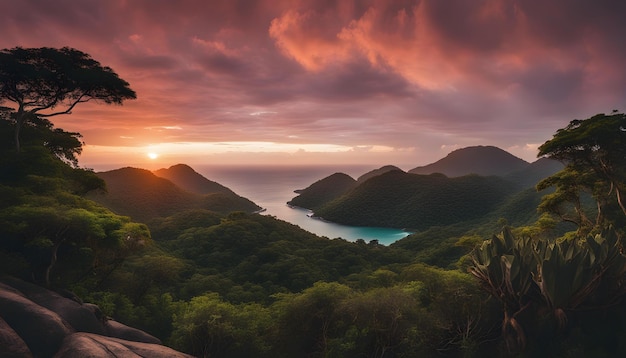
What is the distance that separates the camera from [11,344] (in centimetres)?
1051

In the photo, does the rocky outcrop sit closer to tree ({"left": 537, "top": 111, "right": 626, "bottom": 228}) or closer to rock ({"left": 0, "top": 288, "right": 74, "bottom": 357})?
rock ({"left": 0, "top": 288, "right": 74, "bottom": 357})

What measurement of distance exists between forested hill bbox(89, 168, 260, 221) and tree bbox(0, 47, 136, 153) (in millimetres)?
97999

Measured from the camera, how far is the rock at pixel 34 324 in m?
11.6

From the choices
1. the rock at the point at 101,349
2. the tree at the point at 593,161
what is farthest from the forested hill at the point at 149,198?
the tree at the point at 593,161

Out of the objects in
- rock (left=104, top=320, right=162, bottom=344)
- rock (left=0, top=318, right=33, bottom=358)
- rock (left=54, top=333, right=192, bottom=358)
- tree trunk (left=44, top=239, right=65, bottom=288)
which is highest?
tree trunk (left=44, top=239, right=65, bottom=288)

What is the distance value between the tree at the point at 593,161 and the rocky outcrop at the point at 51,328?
106ft

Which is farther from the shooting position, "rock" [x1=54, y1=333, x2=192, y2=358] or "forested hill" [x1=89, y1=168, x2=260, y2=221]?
"forested hill" [x1=89, y1=168, x2=260, y2=221]

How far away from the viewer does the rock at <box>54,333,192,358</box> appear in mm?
11148

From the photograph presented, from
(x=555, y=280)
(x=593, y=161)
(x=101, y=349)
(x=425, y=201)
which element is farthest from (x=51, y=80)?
(x=425, y=201)

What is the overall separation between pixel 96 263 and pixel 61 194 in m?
4.89

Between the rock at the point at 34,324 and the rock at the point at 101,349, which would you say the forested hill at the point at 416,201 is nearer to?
the rock at the point at 101,349

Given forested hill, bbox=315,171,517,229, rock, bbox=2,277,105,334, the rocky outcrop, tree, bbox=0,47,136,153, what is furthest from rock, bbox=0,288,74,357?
forested hill, bbox=315,171,517,229

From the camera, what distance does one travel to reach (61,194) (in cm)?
2044

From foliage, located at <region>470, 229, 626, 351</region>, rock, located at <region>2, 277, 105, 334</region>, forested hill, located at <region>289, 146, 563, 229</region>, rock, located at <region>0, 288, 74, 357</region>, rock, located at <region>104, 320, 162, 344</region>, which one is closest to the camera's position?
rock, located at <region>0, 288, 74, 357</region>
